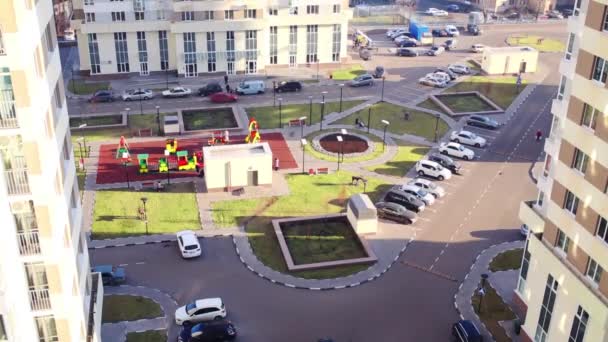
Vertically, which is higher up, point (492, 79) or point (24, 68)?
point (24, 68)

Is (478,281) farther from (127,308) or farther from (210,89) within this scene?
(210,89)

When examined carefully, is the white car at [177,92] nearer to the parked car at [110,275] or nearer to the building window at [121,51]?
the building window at [121,51]

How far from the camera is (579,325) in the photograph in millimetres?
41312

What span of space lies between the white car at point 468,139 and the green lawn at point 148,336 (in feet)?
158

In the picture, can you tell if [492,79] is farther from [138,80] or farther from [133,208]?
[133,208]

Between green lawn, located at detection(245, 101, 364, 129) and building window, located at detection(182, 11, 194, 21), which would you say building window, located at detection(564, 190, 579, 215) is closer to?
green lawn, located at detection(245, 101, 364, 129)

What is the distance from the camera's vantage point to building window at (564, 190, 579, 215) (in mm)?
42031

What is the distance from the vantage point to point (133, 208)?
219 feet

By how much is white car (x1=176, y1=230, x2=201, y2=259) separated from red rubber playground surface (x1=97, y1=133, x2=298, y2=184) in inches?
584

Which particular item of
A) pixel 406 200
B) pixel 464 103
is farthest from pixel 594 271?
pixel 464 103

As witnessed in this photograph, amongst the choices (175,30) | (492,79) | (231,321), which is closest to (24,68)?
(231,321)

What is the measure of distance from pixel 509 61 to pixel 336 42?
29420 mm

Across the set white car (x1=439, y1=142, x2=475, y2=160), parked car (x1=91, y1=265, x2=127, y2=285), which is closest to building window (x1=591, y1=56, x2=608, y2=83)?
parked car (x1=91, y1=265, x2=127, y2=285)

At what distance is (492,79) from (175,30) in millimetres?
52159
